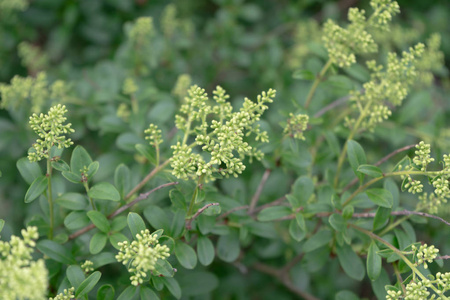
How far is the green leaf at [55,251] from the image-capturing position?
2180 millimetres

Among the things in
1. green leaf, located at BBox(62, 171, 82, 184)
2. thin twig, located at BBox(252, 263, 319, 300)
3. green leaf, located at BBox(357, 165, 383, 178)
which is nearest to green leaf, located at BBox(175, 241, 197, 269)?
green leaf, located at BBox(62, 171, 82, 184)

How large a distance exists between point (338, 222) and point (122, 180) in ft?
3.74

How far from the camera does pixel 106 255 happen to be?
2199 mm

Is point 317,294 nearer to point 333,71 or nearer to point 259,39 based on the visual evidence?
point 333,71

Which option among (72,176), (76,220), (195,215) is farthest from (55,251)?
(195,215)

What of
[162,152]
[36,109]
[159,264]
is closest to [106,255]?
[159,264]

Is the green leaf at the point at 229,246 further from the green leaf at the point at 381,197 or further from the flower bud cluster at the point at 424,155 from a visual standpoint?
the flower bud cluster at the point at 424,155

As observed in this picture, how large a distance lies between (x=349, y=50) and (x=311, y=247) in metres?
1.12

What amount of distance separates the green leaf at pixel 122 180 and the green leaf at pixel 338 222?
41.9 inches

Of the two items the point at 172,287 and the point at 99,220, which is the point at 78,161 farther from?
the point at 172,287

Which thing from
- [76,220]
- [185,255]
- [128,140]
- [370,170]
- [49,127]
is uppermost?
[128,140]

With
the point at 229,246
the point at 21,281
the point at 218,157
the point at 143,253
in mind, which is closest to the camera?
the point at 21,281

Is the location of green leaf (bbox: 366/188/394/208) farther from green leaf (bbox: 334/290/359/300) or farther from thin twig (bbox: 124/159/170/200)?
thin twig (bbox: 124/159/170/200)

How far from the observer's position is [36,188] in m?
2.07
